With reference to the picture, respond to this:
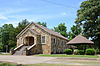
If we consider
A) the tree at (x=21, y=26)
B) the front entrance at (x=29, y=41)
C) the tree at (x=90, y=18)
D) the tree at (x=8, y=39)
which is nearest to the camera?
the front entrance at (x=29, y=41)

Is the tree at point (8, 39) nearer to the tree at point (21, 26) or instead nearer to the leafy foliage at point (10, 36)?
the leafy foliage at point (10, 36)

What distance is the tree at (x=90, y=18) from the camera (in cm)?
4484

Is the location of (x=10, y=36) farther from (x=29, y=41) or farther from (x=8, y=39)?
(x=29, y=41)

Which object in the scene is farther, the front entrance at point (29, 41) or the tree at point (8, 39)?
the tree at point (8, 39)

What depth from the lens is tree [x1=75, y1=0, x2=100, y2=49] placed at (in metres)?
44.8

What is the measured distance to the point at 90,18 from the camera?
45938 millimetres

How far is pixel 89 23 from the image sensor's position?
46.4m

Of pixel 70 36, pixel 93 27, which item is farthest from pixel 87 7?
pixel 70 36

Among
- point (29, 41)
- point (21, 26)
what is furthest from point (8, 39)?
point (29, 41)

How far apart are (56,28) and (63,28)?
301 centimetres

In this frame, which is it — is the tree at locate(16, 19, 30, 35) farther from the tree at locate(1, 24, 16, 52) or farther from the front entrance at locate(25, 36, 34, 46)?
the front entrance at locate(25, 36, 34, 46)

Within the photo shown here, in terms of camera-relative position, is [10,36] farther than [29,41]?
Yes

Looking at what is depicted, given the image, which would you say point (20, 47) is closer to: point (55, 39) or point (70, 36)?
point (55, 39)

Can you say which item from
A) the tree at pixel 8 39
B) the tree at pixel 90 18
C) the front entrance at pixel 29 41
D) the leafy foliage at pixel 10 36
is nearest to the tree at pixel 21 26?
the leafy foliage at pixel 10 36
